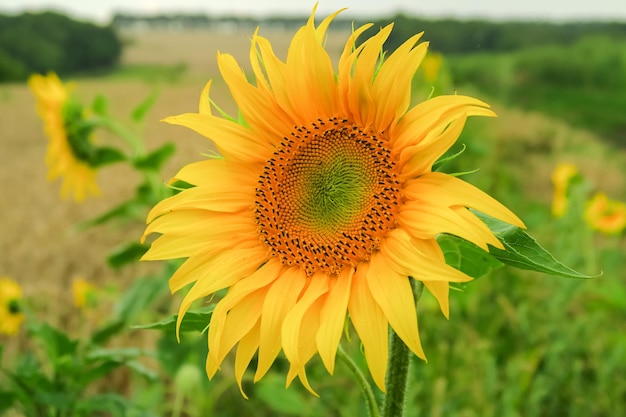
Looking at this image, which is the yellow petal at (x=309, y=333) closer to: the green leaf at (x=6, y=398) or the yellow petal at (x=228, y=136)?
the yellow petal at (x=228, y=136)

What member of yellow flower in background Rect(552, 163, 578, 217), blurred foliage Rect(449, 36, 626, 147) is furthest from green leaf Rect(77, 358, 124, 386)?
blurred foliage Rect(449, 36, 626, 147)

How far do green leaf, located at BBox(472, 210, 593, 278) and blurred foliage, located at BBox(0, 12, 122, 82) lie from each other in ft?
31.2

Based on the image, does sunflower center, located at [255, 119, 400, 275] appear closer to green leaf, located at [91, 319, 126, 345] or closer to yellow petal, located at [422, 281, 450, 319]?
yellow petal, located at [422, 281, 450, 319]

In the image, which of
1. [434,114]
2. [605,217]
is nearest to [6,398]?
[434,114]

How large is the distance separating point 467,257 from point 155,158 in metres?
1.38

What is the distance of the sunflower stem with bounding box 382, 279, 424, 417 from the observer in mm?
792

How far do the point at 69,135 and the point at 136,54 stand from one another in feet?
27.2

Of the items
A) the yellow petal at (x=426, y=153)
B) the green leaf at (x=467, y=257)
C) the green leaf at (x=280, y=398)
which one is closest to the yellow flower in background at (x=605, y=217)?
the green leaf at (x=280, y=398)

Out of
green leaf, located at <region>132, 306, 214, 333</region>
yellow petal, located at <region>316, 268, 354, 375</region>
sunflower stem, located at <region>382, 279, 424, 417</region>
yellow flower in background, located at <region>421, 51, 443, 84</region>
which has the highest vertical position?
yellow flower in background, located at <region>421, 51, 443, 84</region>

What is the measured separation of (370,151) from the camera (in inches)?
33.4

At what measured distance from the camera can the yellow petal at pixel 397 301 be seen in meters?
0.66

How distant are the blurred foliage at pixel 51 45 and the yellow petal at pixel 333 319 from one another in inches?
370

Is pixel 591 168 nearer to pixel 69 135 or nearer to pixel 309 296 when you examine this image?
pixel 69 135

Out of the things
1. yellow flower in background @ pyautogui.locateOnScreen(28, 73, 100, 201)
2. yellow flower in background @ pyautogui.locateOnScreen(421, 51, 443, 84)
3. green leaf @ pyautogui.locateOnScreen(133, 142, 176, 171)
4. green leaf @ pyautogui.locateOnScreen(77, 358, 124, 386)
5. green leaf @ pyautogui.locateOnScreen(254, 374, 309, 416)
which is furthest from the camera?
yellow flower in background @ pyautogui.locateOnScreen(421, 51, 443, 84)
